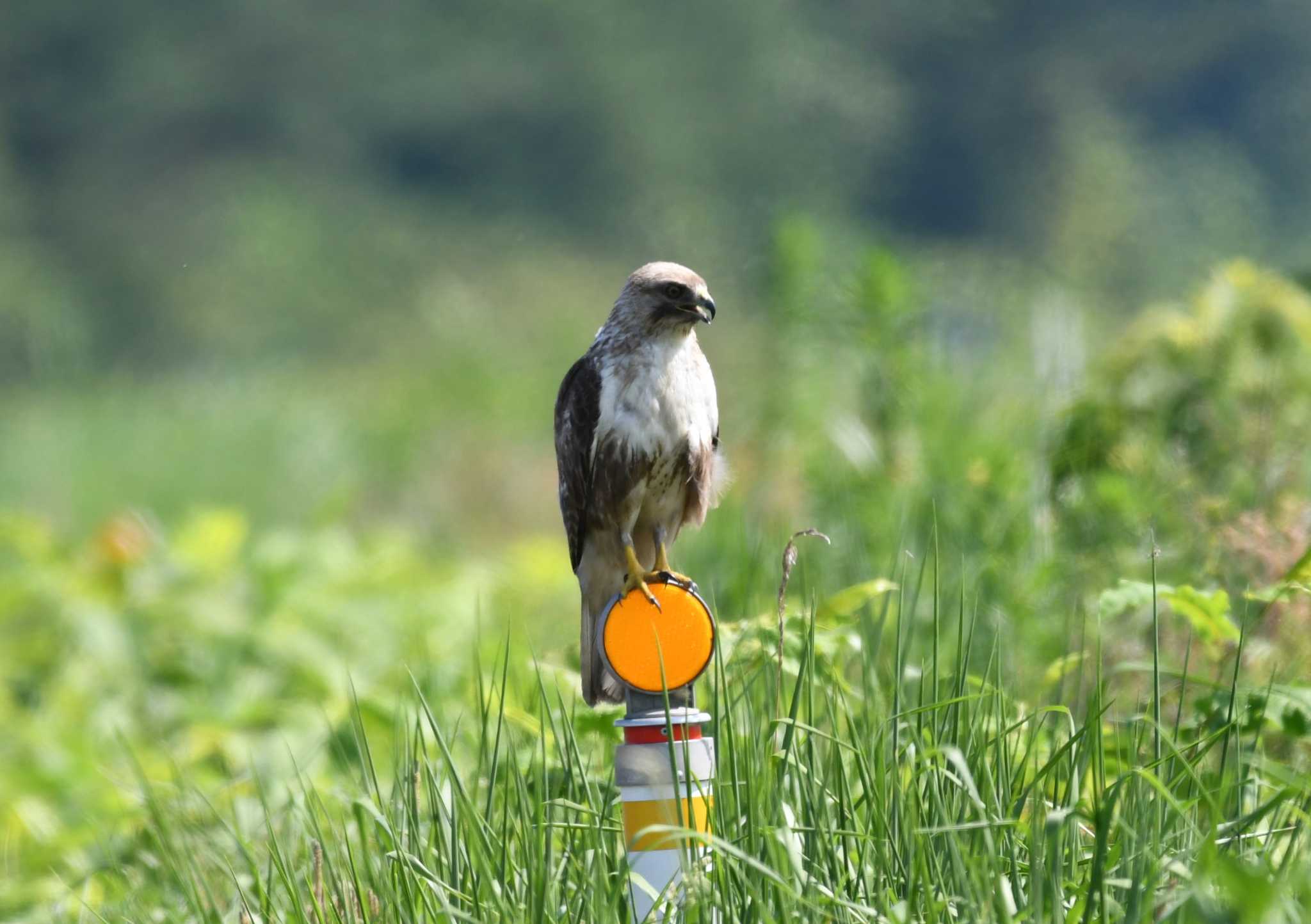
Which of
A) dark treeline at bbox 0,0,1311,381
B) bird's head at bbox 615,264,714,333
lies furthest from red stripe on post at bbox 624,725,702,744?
dark treeline at bbox 0,0,1311,381

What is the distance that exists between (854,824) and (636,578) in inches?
16.4

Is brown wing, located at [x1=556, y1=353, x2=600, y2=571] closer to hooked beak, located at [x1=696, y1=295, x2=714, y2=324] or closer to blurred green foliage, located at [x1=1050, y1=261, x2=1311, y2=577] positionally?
hooked beak, located at [x1=696, y1=295, x2=714, y2=324]

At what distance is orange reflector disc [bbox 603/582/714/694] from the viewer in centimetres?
192

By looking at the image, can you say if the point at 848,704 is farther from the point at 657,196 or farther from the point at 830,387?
the point at 657,196

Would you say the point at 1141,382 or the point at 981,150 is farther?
the point at 981,150

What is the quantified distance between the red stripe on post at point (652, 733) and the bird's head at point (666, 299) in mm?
517

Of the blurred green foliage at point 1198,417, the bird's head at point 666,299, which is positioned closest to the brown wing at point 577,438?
the bird's head at point 666,299

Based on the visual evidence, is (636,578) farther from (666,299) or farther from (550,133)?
(550,133)

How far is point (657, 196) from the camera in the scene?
72.0 feet

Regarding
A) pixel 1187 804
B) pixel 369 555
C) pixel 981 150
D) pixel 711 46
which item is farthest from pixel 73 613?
pixel 711 46

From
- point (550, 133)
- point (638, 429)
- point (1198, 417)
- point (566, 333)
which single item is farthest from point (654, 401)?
point (550, 133)

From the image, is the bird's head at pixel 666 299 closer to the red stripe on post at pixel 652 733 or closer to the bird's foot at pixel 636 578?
the bird's foot at pixel 636 578

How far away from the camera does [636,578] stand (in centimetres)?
201

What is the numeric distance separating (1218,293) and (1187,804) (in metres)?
2.43
